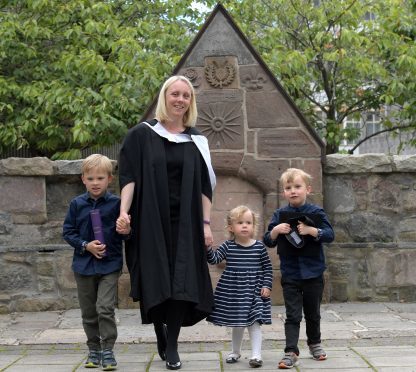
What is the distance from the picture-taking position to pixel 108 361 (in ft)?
16.1

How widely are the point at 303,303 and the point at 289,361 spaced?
1.50ft

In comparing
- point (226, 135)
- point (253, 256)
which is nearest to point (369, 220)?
point (226, 135)

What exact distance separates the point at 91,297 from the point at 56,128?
630 cm

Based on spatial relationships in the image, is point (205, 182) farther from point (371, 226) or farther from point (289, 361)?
point (371, 226)

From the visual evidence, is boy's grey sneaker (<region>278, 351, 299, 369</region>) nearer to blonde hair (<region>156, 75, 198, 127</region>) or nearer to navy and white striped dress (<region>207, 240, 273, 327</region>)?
navy and white striped dress (<region>207, 240, 273, 327</region>)

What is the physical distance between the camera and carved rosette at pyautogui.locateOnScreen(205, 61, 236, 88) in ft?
25.0

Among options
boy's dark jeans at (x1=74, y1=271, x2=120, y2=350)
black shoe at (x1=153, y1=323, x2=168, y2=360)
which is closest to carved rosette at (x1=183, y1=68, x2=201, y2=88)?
boy's dark jeans at (x1=74, y1=271, x2=120, y2=350)

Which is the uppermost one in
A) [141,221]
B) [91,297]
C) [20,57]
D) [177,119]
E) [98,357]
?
[20,57]

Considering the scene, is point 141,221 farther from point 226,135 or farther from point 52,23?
point 52,23

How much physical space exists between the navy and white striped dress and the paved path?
0.99ft

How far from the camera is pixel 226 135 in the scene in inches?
300

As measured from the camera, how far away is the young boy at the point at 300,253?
505 centimetres

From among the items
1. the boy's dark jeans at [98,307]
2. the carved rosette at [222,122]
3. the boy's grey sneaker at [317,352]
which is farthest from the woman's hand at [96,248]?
the carved rosette at [222,122]

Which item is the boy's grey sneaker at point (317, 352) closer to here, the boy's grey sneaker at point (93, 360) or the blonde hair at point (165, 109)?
the boy's grey sneaker at point (93, 360)
